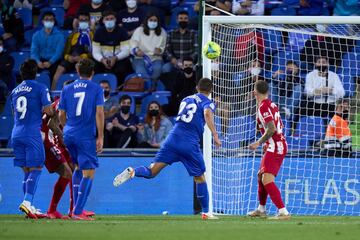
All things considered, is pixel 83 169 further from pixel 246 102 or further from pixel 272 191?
pixel 246 102

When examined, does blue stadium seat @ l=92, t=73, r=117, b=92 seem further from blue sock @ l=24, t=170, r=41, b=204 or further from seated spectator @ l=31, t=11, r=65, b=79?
blue sock @ l=24, t=170, r=41, b=204

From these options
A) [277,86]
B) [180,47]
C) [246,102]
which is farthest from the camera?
[180,47]

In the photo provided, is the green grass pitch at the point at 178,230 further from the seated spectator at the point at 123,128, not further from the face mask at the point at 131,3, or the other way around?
the face mask at the point at 131,3

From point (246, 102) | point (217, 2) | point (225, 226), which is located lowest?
point (225, 226)

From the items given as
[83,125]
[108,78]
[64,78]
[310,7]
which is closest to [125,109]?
[108,78]

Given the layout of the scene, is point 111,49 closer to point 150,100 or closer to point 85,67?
point 150,100

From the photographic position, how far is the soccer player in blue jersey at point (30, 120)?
1380cm

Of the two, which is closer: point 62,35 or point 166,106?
point 166,106

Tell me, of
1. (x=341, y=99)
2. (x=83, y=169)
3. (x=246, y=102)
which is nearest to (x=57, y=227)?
(x=83, y=169)

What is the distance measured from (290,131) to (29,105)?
5438 millimetres

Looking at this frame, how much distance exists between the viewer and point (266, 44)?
18844 mm

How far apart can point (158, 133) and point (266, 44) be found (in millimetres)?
2560

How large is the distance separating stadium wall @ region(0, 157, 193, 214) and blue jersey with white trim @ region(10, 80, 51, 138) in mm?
3635

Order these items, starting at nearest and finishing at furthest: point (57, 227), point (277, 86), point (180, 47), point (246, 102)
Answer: point (57, 227) → point (246, 102) → point (277, 86) → point (180, 47)
